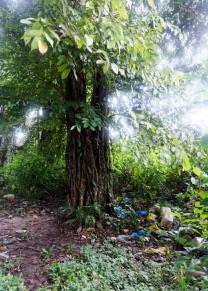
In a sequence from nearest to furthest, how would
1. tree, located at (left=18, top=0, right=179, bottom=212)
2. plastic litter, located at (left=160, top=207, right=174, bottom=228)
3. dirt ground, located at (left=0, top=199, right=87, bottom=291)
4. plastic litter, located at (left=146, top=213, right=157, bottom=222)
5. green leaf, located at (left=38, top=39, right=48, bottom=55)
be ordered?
green leaf, located at (left=38, top=39, right=48, bottom=55) < tree, located at (left=18, top=0, right=179, bottom=212) < dirt ground, located at (left=0, top=199, right=87, bottom=291) < plastic litter, located at (left=160, top=207, right=174, bottom=228) < plastic litter, located at (left=146, top=213, right=157, bottom=222)

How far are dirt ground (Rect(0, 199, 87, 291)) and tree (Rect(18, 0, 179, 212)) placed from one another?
357 mm

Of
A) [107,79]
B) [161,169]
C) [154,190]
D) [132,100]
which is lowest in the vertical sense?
[154,190]

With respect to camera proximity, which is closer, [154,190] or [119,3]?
[119,3]

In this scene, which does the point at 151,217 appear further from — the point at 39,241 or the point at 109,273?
the point at 39,241

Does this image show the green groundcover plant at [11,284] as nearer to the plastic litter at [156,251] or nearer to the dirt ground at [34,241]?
the dirt ground at [34,241]

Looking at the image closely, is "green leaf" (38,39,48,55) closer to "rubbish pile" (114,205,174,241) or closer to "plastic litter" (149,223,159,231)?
"rubbish pile" (114,205,174,241)

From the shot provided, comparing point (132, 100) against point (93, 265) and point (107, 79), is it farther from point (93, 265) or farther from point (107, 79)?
point (93, 265)

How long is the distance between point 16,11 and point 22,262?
1877 millimetres

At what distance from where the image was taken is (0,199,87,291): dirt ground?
171cm

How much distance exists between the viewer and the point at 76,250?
1980 mm

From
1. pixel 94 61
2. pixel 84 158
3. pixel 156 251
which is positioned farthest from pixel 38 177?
pixel 94 61

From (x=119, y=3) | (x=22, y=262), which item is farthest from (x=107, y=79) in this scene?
(x=22, y=262)

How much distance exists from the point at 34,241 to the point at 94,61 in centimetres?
156

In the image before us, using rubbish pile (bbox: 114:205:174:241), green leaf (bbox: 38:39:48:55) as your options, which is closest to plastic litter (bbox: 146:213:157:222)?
rubbish pile (bbox: 114:205:174:241)
